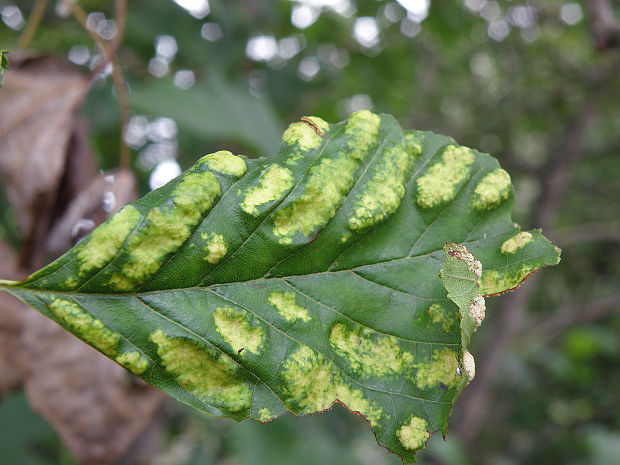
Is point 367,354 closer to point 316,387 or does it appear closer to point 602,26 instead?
point 316,387

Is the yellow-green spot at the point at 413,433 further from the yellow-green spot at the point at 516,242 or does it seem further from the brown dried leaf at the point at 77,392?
the brown dried leaf at the point at 77,392

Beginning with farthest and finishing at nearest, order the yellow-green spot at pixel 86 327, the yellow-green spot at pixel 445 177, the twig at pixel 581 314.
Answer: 1. the twig at pixel 581 314
2. the yellow-green spot at pixel 445 177
3. the yellow-green spot at pixel 86 327

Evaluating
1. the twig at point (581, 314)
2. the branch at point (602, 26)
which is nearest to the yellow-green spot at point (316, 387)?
the branch at point (602, 26)

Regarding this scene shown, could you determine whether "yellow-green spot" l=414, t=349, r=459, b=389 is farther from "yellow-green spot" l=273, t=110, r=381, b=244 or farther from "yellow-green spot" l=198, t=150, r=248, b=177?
"yellow-green spot" l=198, t=150, r=248, b=177

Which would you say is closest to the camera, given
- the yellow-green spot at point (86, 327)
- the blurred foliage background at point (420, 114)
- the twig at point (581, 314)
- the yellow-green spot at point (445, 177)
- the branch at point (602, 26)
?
the yellow-green spot at point (86, 327)

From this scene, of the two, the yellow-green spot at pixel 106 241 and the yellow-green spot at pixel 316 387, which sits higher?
the yellow-green spot at pixel 106 241

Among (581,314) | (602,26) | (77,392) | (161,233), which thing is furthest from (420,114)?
(161,233)

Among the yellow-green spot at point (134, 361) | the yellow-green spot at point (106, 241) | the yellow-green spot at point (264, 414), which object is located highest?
the yellow-green spot at point (106, 241)
